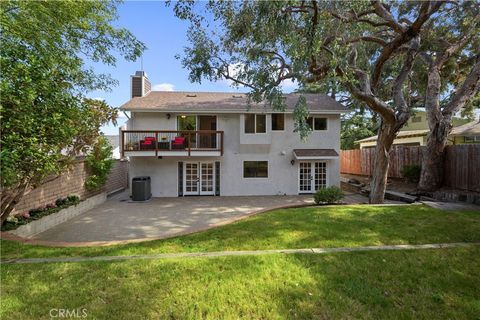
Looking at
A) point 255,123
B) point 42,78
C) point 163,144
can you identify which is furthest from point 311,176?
point 42,78

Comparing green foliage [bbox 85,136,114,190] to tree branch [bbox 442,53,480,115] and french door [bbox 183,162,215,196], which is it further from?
tree branch [bbox 442,53,480,115]

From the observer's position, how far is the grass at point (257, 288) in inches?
124

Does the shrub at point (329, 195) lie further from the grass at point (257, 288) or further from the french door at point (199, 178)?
the french door at point (199, 178)

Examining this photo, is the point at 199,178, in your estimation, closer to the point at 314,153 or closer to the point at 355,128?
the point at 314,153

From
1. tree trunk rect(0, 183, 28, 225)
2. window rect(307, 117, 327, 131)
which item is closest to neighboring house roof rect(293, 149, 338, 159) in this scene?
window rect(307, 117, 327, 131)

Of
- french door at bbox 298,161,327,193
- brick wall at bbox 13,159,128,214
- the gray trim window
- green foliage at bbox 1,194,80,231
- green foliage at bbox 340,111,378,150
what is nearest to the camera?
green foliage at bbox 1,194,80,231

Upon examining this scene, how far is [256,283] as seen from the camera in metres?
3.71

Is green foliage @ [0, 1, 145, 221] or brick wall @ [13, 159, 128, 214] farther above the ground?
green foliage @ [0, 1, 145, 221]

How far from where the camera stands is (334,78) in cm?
785

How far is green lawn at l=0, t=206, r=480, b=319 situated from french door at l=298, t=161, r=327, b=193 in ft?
30.6

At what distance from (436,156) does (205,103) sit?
12.1 m

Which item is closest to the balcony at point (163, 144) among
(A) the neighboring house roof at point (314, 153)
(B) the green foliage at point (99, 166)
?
(B) the green foliage at point (99, 166)

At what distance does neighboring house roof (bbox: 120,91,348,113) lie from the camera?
45.7ft

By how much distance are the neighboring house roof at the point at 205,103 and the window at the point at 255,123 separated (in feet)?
1.43
